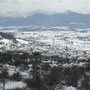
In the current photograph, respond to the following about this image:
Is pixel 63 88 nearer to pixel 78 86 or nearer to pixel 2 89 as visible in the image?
pixel 78 86

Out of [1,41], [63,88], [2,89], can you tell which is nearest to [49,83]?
[63,88]

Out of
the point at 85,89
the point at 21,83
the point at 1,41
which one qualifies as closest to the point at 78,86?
the point at 85,89

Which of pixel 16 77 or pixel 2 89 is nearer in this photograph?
pixel 2 89

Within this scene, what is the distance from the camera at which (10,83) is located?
3722 centimetres

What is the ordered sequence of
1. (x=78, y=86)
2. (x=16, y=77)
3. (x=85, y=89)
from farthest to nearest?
(x=16, y=77) → (x=78, y=86) → (x=85, y=89)

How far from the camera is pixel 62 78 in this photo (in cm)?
4400

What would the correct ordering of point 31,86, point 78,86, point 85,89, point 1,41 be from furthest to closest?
point 1,41 → point 78,86 → point 85,89 → point 31,86

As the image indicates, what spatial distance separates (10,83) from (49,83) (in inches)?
202

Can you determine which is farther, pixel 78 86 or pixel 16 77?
pixel 16 77

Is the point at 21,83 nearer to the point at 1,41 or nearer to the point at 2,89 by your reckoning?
the point at 2,89

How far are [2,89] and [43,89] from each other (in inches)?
177

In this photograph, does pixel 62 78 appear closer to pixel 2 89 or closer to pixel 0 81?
pixel 0 81

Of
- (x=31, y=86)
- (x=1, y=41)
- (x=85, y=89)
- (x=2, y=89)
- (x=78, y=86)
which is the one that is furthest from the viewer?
(x=1, y=41)

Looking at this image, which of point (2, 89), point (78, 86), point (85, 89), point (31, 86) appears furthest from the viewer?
point (78, 86)
